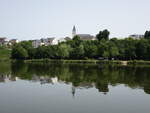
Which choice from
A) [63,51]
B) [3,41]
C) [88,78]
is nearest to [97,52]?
[63,51]

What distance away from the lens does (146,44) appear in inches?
3250

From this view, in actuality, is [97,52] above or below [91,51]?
below

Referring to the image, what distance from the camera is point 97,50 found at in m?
90.8

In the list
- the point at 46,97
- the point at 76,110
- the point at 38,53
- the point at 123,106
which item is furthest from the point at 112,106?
the point at 38,53

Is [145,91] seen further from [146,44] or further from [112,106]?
[146,44]

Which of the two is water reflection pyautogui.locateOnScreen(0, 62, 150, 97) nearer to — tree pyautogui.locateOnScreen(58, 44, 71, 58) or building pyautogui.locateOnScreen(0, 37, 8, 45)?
tree pyautogui.locateOnScreen(58, 44, 71, 58)

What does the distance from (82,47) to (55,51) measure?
34.6ft

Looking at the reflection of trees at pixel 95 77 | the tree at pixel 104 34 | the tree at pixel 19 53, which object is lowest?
the reflection of trees at pixel 95 77

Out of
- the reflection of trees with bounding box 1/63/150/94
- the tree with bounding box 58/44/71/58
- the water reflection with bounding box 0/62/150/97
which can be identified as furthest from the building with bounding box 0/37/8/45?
the water reflection with bounding box 0/62/150/97

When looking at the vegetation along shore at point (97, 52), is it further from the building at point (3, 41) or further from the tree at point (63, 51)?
the building at point (3, 41)

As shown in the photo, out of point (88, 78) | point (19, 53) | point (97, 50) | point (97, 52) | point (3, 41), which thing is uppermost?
point (3, 41)

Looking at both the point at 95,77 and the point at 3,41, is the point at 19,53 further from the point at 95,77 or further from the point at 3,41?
the point at 3,41

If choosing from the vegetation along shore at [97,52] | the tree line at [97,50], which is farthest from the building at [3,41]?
the tree line at [97,50]

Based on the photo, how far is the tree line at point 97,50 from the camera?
83169 millimetres
